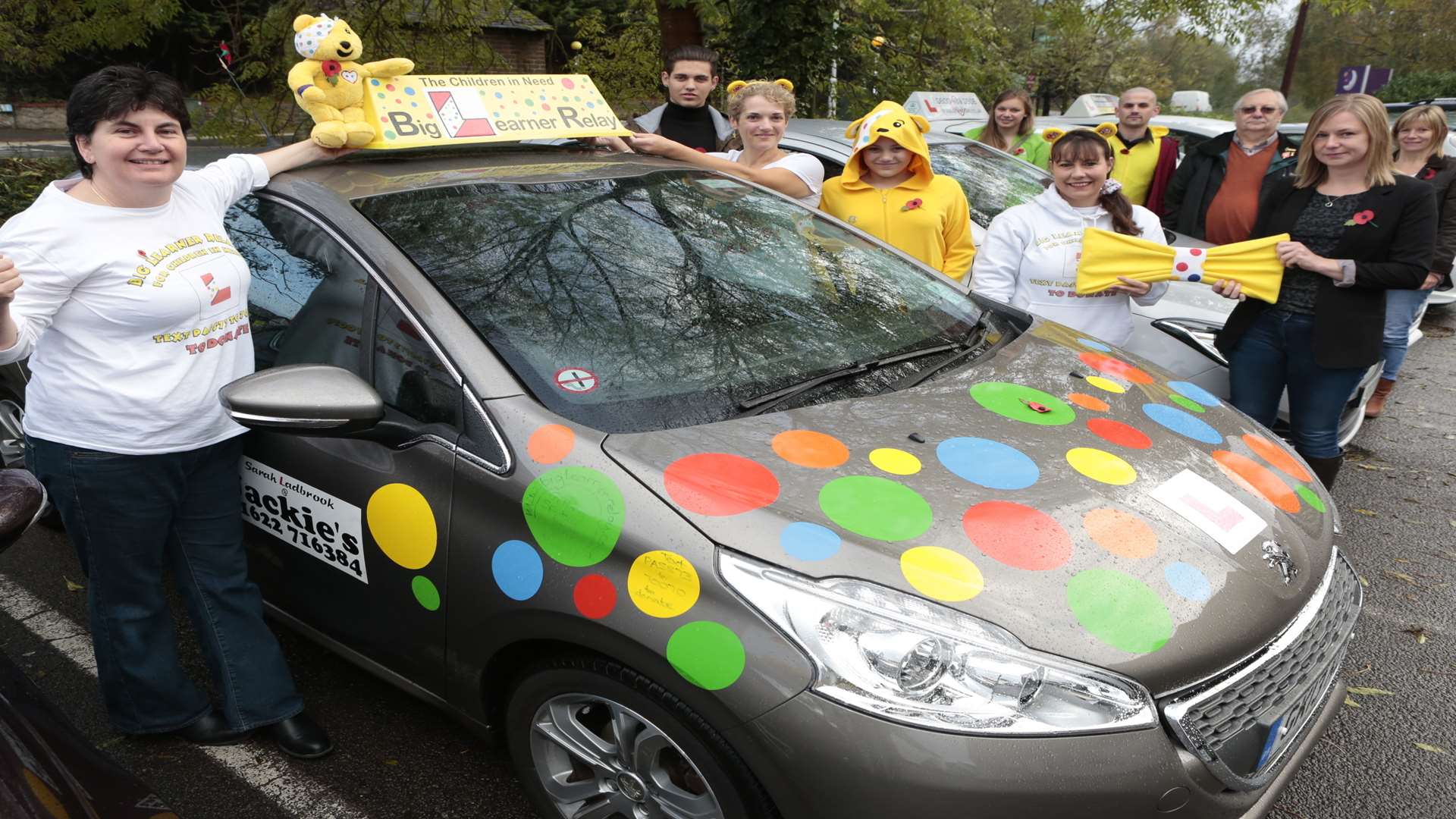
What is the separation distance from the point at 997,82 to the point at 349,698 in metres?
10.8

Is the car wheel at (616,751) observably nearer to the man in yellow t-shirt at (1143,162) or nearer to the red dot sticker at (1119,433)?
the red dot sticker at (1119,433)

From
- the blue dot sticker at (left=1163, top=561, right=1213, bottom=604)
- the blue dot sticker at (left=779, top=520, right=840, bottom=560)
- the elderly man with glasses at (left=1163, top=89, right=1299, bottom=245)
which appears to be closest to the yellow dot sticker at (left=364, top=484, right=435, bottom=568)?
the blue dot sticker at (left=779, top=520, right=840, bottom=560)

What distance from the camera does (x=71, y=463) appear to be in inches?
91.2

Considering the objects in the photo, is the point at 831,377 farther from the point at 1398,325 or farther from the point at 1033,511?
the point at 1398,325

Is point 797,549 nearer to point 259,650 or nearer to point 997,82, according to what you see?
point 259,650

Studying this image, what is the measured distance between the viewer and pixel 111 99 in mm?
2172

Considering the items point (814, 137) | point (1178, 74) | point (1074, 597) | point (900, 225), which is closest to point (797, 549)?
point (1074, 597)

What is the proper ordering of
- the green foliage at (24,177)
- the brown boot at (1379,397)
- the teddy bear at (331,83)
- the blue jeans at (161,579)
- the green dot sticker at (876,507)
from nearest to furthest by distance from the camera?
the green dot sticker at (876,507) < the blue jeans at (161,579) < the teddy bear at (331,83) < the brown boot at (1379,397) < the green foliage at (24,177)

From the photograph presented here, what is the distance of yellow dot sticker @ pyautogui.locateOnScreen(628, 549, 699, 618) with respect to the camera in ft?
5.82

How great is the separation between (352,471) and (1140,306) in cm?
305

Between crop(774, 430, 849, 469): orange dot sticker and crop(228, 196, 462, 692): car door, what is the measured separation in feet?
2.20

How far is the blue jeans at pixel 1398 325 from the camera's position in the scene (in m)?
4.98

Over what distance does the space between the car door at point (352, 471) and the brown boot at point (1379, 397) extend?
5112 mm

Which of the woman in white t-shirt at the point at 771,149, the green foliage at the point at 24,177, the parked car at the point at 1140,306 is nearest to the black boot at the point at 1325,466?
the parked car at the point at 1140,306
